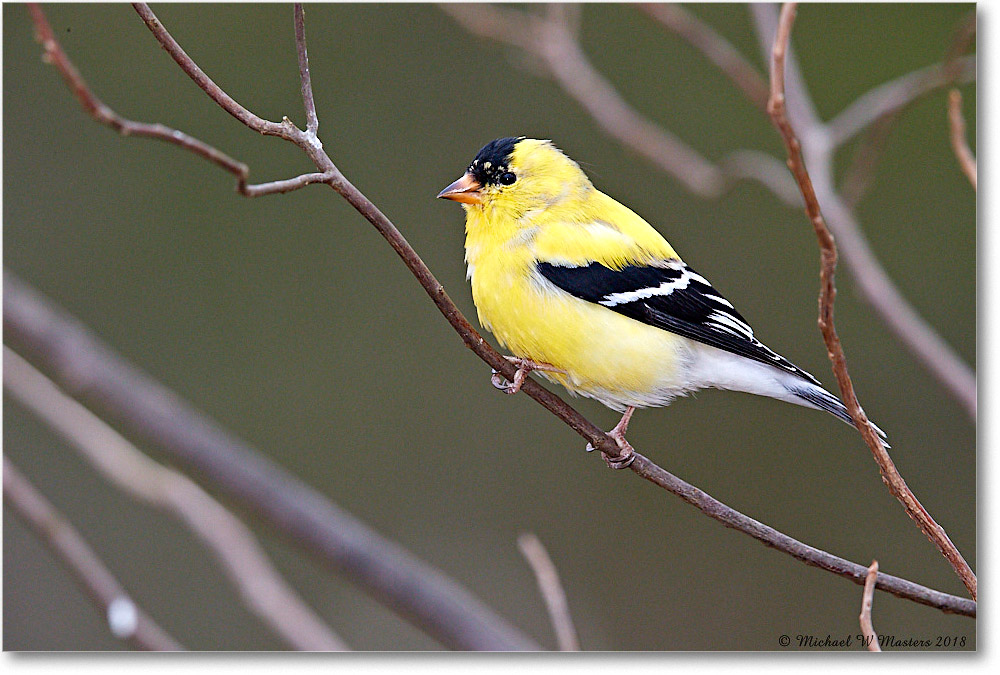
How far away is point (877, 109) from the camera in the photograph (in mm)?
2102

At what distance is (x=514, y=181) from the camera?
5.89ft

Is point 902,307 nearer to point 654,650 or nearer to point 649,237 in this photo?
point 649,237

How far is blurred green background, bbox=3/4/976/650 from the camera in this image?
1869 mm

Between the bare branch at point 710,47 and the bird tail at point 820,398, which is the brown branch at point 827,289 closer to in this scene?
the bird tail at point 820,398

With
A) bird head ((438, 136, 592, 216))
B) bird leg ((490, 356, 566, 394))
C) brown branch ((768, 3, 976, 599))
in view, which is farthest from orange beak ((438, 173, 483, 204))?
brown branch ((768, 3, 976, 599))

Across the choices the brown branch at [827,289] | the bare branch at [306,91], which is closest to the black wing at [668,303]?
the brown branch at [827,289]

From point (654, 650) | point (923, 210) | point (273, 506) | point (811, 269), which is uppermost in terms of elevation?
point (923, 210)

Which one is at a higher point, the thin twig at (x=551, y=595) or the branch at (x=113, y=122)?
the branch at (x=113, y=122)

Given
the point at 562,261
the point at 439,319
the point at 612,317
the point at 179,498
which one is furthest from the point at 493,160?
the point at 179,498

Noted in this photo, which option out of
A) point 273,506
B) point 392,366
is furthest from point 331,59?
point 273,506

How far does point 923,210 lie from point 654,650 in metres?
1.15

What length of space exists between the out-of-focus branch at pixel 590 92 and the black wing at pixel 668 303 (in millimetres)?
440

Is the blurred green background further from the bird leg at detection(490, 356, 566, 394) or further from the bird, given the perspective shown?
the bird leg at detection(490, 356, 566, 394)

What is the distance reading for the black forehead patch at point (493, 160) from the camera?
176 centimetres
